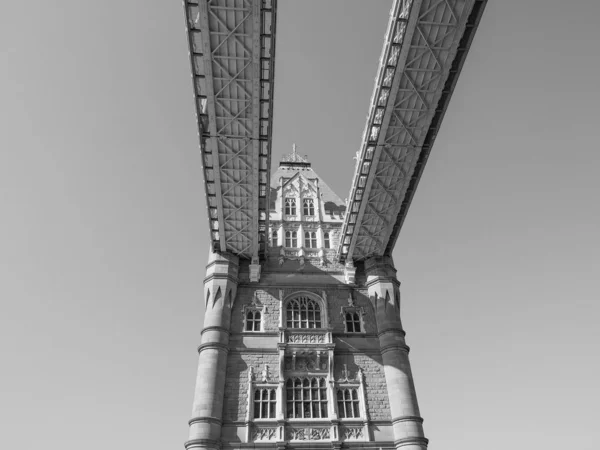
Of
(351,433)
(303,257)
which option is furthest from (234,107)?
(351,433)

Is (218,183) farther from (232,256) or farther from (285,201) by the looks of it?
(285,201)

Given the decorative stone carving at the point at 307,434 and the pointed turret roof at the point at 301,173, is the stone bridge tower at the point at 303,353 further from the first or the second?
the pointed turret roof at the point at 301,173

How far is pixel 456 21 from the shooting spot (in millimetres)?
21469

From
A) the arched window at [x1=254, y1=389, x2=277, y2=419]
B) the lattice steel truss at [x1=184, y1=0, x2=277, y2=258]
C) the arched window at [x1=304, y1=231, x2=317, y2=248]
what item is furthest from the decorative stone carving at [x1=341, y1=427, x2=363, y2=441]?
the arched window at [x1=304, y1=231, x2=317, y2=248]

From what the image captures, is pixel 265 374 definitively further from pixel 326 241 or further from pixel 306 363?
pixel 326 241

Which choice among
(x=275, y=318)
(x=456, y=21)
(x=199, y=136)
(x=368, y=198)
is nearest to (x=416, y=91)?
(x=456, y=21)

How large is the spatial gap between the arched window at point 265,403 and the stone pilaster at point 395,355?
24.9 ft

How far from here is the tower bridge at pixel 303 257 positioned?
22359 mm

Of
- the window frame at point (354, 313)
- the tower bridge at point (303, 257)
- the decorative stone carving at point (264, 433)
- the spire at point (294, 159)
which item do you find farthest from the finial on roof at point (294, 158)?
the decorative stone carving at point (264, 433)

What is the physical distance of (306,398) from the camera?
28.7m

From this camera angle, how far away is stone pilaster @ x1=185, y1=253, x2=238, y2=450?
2584 cm

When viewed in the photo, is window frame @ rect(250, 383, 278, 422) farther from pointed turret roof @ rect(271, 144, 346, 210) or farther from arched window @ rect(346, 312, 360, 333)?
pointed turret roof @ rect(271, 144, 346, 210)

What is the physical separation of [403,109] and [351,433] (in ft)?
64.7

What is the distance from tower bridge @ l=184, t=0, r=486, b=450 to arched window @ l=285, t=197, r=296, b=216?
3.29 ft
